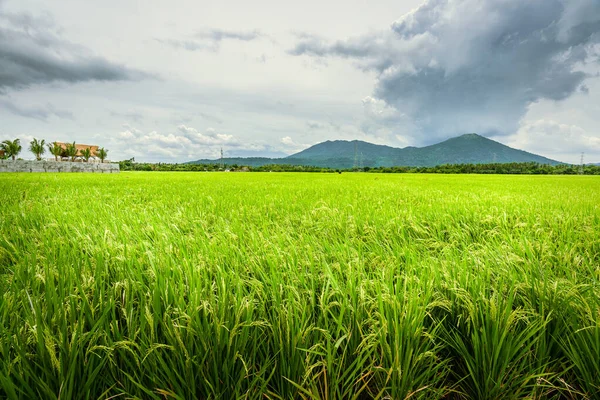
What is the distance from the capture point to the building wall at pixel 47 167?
39500mm

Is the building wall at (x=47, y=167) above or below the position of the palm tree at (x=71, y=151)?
below

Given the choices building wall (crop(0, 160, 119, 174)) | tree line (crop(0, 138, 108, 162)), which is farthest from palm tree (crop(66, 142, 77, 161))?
building wall (crop(0, 160, 119, 174))

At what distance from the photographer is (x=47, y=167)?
137 ft

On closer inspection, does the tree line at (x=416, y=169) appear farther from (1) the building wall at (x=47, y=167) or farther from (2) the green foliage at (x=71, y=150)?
(1) the building wall at (x=47, y=167)

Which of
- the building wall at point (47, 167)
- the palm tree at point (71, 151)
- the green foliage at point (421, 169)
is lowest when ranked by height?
the building wall at point (47, 167)

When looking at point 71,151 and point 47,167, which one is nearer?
point 47,167

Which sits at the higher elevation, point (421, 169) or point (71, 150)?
point (71, 150)

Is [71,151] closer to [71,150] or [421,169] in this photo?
[71,150]

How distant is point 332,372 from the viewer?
112 cm

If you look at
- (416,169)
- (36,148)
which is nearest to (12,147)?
(36,148)

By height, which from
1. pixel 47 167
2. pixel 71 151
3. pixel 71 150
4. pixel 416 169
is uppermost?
pixel 71 150

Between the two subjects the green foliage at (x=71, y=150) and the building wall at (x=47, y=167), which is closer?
the building wall at (x=47, y=167)

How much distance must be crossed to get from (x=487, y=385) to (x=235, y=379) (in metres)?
1.05

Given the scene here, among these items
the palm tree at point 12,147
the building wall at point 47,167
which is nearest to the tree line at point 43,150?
the palm tree at point 12,147
